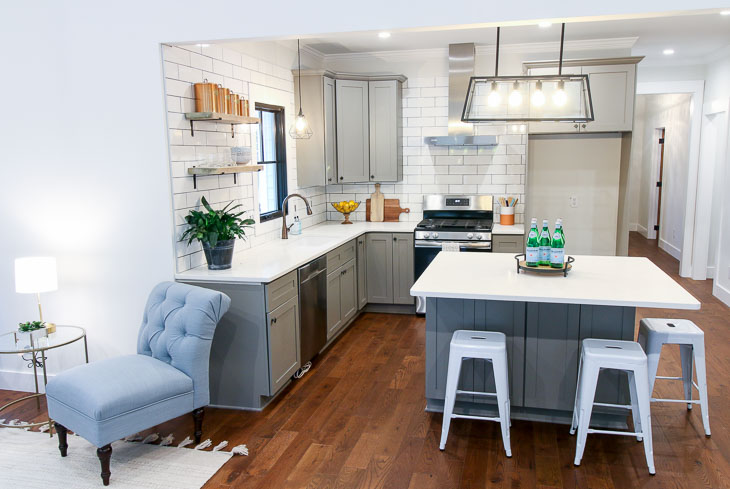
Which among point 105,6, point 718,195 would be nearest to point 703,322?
point 718,195

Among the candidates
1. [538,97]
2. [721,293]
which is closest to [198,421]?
[538,97]

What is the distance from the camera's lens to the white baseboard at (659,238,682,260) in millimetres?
8898

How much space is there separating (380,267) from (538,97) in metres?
2.94

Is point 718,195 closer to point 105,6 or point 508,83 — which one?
point 508,83

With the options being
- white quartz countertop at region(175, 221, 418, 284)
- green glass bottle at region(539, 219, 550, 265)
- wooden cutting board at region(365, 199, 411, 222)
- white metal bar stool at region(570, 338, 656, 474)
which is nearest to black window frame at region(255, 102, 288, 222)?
white quartz countertop at region(175, 221, 418, 284)

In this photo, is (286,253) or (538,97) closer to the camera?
(538,97)

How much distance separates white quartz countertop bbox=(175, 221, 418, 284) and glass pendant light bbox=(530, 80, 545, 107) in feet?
5.93

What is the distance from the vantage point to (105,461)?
2955 millimetres

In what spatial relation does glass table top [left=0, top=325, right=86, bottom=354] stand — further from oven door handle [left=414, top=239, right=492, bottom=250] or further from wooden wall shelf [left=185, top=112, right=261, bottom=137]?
oven door handle [left=414, top=239, right=492, bottom=250]

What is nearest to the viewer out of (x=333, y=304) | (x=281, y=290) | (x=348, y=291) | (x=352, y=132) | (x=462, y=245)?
(x=281, y=290)

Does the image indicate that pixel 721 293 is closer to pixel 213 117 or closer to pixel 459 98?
pixel 459 98

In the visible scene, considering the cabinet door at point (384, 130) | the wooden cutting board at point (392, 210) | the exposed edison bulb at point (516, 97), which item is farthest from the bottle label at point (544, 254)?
the wooden cutting board at point (392, 210)

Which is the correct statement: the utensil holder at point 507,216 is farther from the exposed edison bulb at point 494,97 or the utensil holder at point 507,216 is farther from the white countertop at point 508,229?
the exposed edison bulb at point 494,97

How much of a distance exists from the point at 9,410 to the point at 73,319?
2.22 feet
